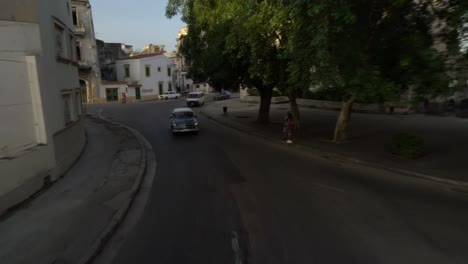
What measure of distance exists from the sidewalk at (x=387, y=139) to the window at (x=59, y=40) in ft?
36.5

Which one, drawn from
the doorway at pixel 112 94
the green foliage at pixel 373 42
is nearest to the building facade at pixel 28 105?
the green foliage at pixel 373 42

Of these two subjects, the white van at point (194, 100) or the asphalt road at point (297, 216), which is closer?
the asphalt road at point (297, 216)

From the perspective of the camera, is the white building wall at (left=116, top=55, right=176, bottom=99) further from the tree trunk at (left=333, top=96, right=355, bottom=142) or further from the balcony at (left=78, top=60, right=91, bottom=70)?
the tree trunk at (left=333, top=96, right=355, bottom=142)

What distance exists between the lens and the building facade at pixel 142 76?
62281 millimetres

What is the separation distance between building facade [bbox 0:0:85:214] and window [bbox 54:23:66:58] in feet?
3.43

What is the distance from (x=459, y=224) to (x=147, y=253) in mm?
6481

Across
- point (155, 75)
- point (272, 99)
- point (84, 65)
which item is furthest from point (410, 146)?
point (155, 75)

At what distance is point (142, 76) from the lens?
6419 cm

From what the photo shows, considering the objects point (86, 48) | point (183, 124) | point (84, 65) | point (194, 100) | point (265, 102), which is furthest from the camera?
point (86, 48)

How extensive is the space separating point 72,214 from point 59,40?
926cm

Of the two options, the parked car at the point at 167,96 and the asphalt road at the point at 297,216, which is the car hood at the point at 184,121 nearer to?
the asphalt road at the point at 297,216

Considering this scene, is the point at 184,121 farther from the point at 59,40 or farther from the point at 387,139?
the point at 387,139

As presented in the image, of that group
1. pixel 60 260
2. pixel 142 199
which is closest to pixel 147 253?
pixel 60 260

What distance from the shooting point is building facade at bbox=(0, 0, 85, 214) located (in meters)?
9.66
